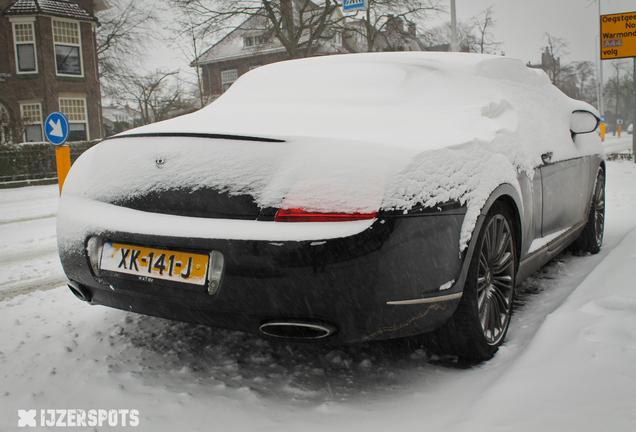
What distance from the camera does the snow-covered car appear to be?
1753 mm

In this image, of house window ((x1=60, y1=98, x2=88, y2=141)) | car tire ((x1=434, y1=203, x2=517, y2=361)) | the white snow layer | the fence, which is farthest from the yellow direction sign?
house window ((x1=60, y1=98, x2=88, y2=141))

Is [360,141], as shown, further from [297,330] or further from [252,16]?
[252,16]

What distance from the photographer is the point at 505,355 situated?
232 cm

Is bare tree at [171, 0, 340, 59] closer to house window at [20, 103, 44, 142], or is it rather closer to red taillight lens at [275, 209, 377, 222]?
house window at [20, 103, 44, 142]

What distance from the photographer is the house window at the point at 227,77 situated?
42281mm

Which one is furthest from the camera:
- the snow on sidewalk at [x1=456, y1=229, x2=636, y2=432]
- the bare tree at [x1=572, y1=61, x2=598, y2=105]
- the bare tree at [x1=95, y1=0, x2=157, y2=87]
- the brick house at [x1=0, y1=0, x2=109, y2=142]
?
the bare tree at [x1=572, y1=61, x2=598, y2=105]

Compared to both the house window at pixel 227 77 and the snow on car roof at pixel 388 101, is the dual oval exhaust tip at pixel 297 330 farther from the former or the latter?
the house window at pixel 227 77

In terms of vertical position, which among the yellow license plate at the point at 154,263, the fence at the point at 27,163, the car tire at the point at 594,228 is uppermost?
the fence at the point at 27,163

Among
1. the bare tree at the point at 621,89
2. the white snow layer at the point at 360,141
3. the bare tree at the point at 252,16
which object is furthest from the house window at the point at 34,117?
the bare tree at the point at 621,89

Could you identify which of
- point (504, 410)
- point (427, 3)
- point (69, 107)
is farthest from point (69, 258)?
point (69, 107)

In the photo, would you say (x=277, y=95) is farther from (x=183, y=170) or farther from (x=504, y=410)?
(x=504, y=410)

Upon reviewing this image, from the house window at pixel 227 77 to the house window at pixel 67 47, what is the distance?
1834 cm

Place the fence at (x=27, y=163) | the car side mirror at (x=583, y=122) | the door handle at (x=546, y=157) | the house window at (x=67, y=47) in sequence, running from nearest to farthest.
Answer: the door handle at (x=546, y=157), the car side mirror at (x=583, y=122), the fence at (x=27, y=163), the house window at (x=67, y=47)

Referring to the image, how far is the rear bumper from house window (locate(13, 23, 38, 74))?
1009 inches
